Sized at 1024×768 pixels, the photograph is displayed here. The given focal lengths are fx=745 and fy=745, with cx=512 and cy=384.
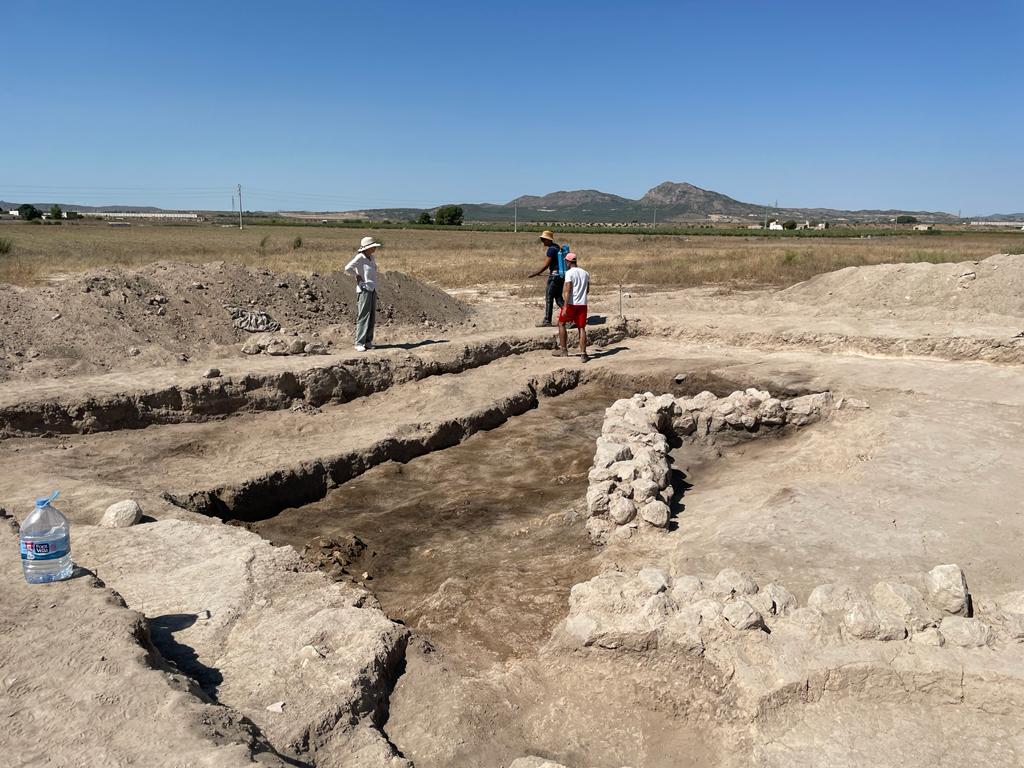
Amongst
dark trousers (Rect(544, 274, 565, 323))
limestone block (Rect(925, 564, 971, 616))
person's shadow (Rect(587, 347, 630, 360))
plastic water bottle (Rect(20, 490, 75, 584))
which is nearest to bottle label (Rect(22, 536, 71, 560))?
plastic water bottle (Rect(20, 490, 75, 584))

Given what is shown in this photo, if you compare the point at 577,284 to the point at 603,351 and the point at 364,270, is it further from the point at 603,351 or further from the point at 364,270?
the point at 364,270

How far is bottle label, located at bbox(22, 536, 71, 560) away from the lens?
3.88 m

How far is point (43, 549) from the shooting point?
390cm

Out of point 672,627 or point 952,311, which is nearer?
point 672,627

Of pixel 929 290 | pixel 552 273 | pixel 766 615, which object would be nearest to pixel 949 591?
pixel 766 615

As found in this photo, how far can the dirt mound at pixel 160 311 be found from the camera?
9.57 metres

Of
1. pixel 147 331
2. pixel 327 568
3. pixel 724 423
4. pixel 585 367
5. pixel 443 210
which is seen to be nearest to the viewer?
pixel 327 568

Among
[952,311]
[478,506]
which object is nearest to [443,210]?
[952,311]

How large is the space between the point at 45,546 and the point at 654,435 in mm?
5277

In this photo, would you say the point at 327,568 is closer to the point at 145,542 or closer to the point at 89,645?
the point at 145,542

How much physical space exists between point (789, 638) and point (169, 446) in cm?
639

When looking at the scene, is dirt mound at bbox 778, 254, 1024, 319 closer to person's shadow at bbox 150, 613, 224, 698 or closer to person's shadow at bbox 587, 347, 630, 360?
person's shadow at bbox 587, 347, 630, 360

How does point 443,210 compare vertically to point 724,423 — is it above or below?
above

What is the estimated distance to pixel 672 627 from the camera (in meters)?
4.11
